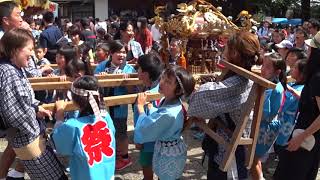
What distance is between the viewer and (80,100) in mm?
2695

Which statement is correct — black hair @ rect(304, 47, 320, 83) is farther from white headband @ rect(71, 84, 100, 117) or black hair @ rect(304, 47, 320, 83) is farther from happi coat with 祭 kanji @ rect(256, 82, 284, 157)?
→ white headband @ rect(71, 84, 100, 117)

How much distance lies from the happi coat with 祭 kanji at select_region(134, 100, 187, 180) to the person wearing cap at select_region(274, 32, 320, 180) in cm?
74

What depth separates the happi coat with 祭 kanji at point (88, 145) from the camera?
269cm

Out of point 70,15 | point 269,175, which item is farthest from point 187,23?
point 70,15

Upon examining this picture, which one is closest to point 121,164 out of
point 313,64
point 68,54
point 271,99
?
point 68,54

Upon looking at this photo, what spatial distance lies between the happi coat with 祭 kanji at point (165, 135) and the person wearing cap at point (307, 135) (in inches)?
29.1

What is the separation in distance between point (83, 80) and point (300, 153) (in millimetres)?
1541

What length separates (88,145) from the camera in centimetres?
273

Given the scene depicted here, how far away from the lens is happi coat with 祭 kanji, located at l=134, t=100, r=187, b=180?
286 cm

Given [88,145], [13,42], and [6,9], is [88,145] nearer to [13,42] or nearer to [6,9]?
[13,42]

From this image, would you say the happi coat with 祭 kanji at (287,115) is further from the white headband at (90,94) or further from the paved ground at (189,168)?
the white headband at (90,94)

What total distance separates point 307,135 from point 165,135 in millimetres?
941

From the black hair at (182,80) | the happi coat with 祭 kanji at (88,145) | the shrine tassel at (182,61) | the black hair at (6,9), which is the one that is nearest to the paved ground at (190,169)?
the shrine tassel at (182,61)

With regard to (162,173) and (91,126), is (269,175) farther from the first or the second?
(91,126)
